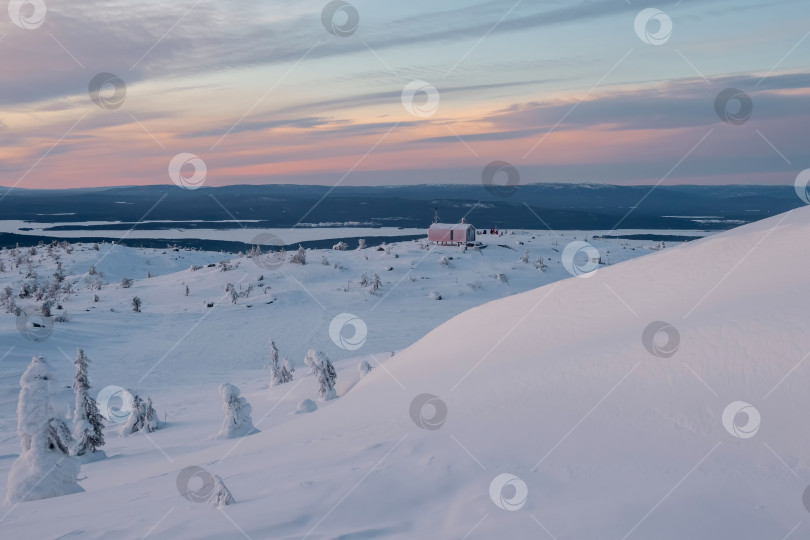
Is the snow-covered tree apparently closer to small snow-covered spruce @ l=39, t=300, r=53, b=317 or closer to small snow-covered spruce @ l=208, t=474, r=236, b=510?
small snow-covered spruce @ l=208, t=474, r=236, b=510

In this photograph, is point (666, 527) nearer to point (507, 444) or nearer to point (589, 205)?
point (507, 444)

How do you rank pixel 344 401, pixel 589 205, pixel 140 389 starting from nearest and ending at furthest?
pixel 344 401 → pixel 140 389 → pixel 589 205

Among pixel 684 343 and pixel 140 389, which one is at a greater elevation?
pixel 140 389

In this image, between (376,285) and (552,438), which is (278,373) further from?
(376,285)

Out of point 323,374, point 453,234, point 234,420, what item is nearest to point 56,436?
point 234,420

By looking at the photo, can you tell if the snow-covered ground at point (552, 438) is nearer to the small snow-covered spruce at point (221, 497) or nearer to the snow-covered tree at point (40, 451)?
the small snow-covered spruce at point (221, 497)

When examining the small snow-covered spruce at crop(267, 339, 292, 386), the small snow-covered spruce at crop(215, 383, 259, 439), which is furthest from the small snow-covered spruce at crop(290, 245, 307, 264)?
the small snow-covered spruce at crop(215, 383, 259, 439)

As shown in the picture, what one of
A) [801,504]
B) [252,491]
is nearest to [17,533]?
[252,491]
